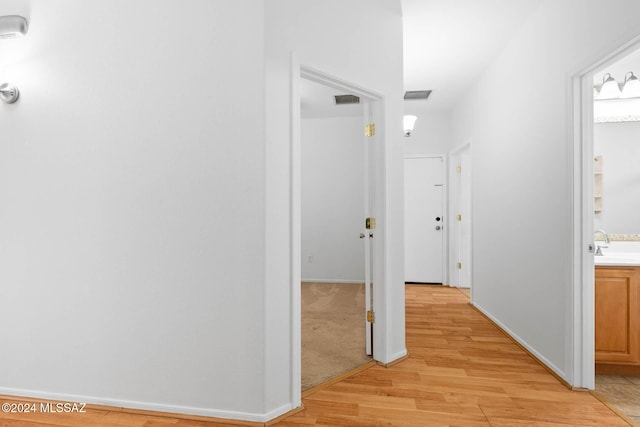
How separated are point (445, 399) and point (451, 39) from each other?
3.01 m

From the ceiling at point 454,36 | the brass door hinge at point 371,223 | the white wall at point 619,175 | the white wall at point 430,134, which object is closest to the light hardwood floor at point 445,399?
the brass door hinge at point 371,223

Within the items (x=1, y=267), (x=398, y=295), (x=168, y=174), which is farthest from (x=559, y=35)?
(x=1, y=267)

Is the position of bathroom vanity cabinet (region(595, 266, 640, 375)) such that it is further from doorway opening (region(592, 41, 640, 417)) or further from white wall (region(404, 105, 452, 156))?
white wall (region(404, 105, 452, 156))

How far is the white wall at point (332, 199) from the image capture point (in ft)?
18.4

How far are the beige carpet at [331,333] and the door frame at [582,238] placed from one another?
140 centimetres

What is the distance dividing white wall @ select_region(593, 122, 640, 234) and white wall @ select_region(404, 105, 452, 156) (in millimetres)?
2330

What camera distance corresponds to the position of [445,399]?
2.06 meters

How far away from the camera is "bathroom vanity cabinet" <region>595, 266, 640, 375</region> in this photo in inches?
92.3

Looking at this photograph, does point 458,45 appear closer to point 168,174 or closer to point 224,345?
point 168,174

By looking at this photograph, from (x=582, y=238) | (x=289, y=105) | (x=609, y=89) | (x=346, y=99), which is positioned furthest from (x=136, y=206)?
(x=609, y=89)

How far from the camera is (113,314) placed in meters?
1.99

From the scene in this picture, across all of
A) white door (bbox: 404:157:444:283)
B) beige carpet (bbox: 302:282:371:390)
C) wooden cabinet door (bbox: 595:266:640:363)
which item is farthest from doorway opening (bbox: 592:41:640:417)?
white door (bbox: 404:157:444:283)

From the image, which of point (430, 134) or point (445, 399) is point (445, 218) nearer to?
point (430, 134)

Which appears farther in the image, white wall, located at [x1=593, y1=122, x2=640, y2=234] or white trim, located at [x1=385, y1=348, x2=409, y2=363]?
white wall, located at [x1=593, y1=122, x2=640, y2=234]
